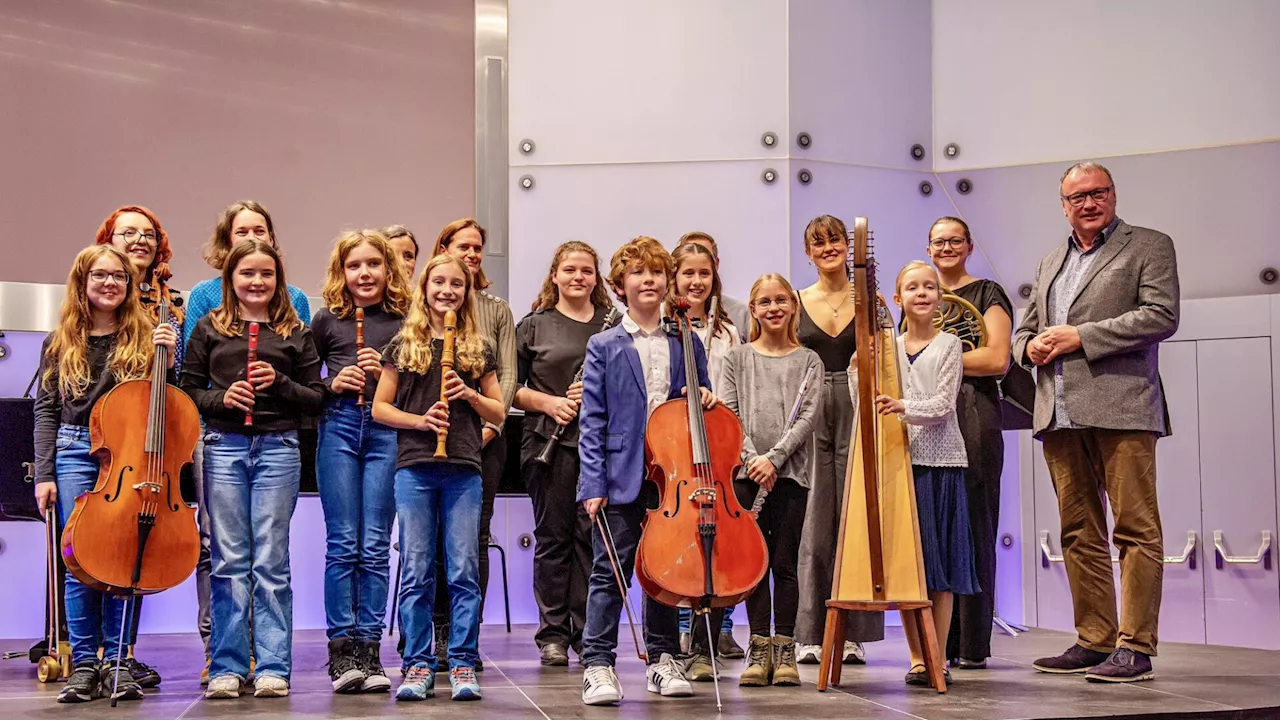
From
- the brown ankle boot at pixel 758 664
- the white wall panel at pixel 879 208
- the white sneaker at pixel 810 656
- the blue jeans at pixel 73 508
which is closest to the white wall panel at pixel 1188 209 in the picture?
the white wall panel at pixel 879 208

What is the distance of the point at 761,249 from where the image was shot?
6473 mm

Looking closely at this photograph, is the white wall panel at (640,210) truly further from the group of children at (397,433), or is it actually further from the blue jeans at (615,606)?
the blue jeans at (615,606)

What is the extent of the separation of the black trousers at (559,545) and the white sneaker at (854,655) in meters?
1.01

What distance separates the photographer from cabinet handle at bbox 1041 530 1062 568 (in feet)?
21.2

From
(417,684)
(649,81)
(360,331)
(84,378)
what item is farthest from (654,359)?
(649,81)

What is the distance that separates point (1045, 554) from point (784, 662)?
3011 mm

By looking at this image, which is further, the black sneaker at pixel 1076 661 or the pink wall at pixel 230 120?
the pink wall at pixel 230 120

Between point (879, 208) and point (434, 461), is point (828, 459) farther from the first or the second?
point (879, 208)

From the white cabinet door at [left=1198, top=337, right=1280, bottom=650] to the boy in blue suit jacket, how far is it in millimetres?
3324

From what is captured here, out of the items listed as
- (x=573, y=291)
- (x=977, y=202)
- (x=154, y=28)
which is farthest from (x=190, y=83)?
(x=977, y=202)

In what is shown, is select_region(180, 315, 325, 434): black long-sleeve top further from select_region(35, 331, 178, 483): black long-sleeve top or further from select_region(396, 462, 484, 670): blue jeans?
select_region(396, 462, 484, 670): blue jeans

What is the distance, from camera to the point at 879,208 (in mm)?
6637

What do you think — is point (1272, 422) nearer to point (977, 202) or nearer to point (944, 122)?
point (977, 202)

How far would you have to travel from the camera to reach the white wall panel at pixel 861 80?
6582mm
